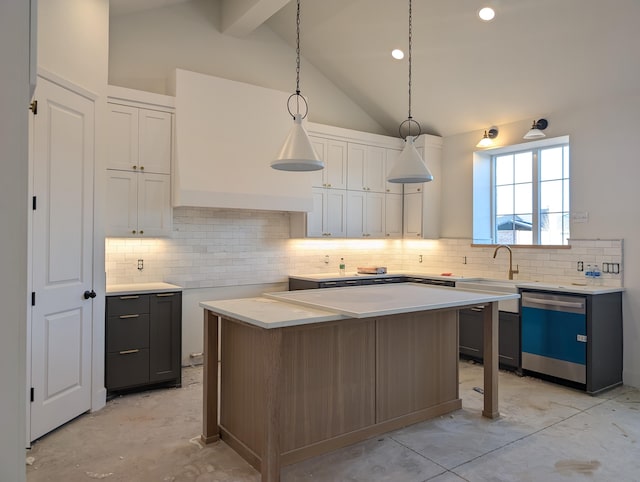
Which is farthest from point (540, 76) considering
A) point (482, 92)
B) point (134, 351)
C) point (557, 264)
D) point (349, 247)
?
point (134, 351)

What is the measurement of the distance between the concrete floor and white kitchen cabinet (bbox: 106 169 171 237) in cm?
161

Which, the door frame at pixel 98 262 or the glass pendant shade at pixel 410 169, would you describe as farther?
the door frame at pixel 98 262

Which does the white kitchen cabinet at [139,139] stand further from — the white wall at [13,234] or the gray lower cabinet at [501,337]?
the gray lower cabinet at [501,337]

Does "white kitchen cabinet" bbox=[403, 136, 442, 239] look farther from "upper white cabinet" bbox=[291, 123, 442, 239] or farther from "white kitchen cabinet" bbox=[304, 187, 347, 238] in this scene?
"white kitchen cabinet" bbox=[304, 187, 347, 238]

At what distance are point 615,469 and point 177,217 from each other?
176 inches

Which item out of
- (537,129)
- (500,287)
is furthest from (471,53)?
(500,287)

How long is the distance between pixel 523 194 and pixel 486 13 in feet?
7.64

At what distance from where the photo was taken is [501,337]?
16.3ft

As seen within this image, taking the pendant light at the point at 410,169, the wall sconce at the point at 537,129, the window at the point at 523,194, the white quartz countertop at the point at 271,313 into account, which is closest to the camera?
the white quartz countertop at the point at 271,313

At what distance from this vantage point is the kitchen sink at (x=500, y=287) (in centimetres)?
485

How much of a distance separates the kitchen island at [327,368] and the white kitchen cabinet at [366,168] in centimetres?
277

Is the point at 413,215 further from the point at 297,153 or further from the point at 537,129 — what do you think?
the point at 297,153

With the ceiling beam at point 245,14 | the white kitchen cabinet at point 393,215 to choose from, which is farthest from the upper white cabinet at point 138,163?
the white kitchen cabinet at point 393,215

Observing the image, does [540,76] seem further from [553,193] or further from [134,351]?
[134,351]
